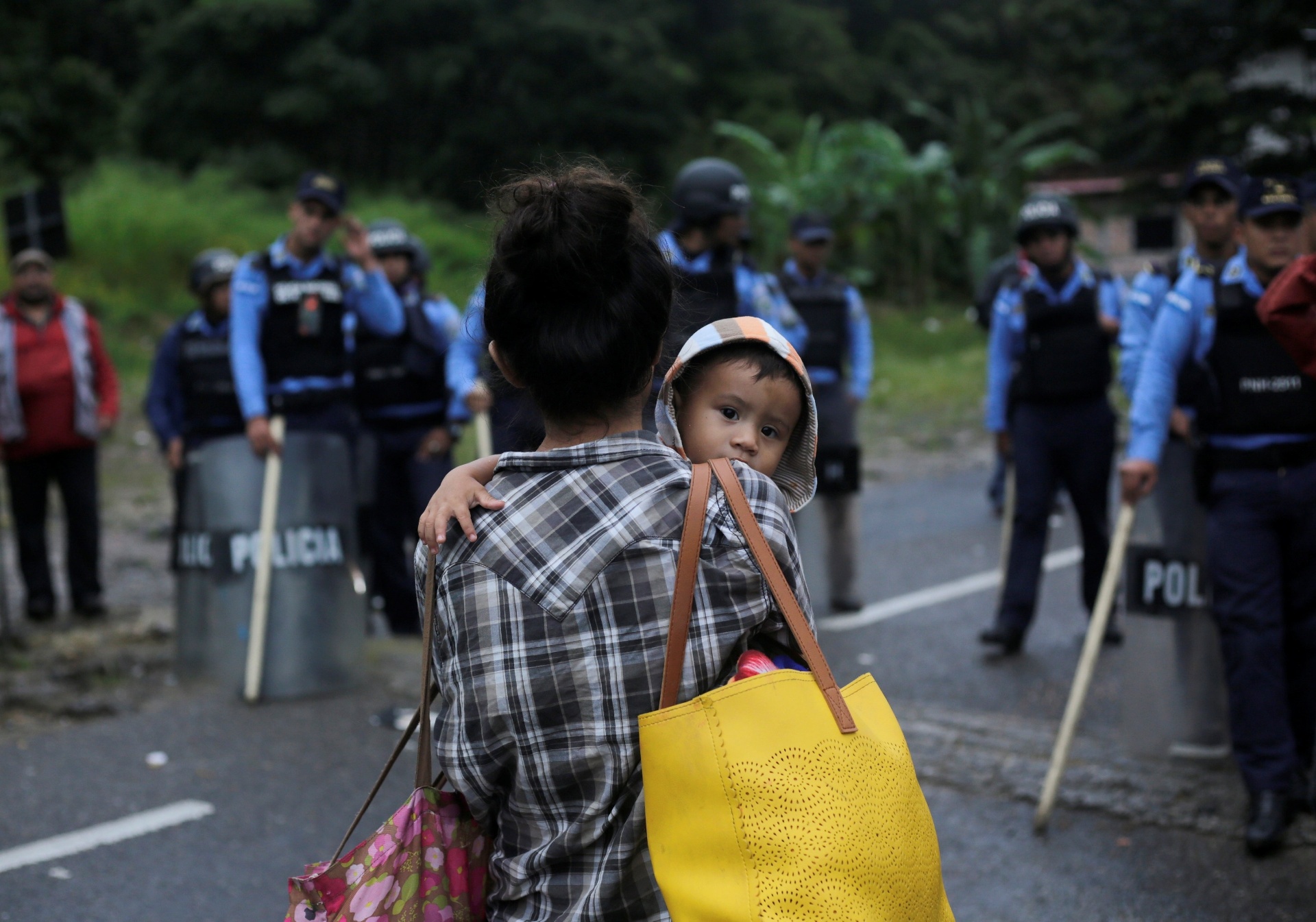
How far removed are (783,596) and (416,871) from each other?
0.69 m

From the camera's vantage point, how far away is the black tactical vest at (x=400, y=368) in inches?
300

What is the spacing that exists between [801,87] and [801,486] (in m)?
37.6

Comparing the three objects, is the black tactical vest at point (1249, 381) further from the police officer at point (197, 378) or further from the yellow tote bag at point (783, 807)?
the police officer at point (197, 378)

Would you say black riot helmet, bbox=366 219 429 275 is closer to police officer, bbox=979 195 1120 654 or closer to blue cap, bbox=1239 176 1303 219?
police officer, bbox=979 195 1120 654

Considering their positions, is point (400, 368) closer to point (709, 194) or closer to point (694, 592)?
point (709, 194)

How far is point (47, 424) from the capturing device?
8.29 meters

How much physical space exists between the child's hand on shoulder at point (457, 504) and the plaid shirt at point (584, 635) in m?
0.02

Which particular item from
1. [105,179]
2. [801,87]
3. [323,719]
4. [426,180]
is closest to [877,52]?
[801,87]

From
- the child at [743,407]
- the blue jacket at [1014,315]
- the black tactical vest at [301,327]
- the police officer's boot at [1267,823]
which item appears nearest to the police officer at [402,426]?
the black tactical vest at [301,327]

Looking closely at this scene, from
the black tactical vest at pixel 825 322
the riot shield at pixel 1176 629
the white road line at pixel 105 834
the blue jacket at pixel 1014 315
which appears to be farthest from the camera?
the black tactical vest at pixel 825 322

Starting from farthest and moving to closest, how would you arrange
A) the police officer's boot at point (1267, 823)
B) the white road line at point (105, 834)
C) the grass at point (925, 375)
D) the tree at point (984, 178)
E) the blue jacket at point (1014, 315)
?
the tree at point (984, 178) → the grass at point (925, 375) → the blue jacket at point (1014, 315) → the white road line at point (105, 834) → the police officer's boot at point (1267, 823)

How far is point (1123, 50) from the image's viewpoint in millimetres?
17047

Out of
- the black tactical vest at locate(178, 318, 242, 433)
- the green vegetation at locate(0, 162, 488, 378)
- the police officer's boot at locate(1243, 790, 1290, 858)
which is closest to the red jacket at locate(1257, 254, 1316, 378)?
the police officer's boot at locate(1243, 790, 1290, 858)

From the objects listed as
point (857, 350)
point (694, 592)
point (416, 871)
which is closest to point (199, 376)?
point (857, 350)
